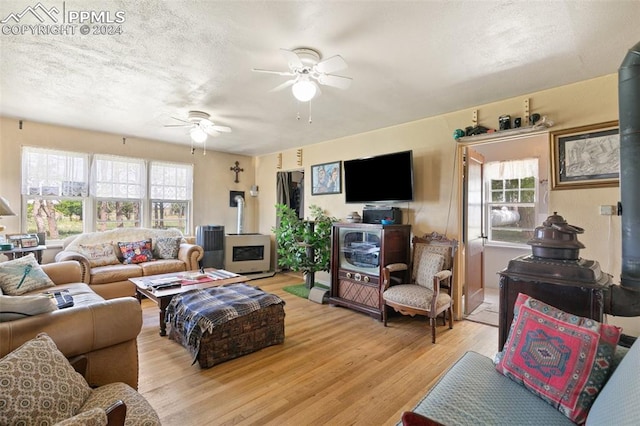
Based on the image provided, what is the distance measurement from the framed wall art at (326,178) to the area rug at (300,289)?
5.14 ft

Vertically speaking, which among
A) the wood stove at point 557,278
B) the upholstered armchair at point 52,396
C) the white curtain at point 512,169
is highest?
the white curtain at point 512,169

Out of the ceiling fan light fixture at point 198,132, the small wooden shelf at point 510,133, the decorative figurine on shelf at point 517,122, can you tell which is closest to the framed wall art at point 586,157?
the small wooden shelf at point 510,133

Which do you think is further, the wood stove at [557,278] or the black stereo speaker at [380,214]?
the black stereo speaker at [380,214]

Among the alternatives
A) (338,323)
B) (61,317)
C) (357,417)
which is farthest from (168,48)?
(338,323)

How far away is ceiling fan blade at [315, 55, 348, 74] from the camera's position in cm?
199

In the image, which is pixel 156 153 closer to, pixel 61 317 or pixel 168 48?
pixel 168 48

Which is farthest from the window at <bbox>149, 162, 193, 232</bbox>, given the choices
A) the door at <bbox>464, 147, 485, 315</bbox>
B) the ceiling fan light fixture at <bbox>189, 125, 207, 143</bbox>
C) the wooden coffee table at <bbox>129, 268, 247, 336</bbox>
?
the door at <bbox>464, 147, 485, 315</bbox>

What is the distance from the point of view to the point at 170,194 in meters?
5.42

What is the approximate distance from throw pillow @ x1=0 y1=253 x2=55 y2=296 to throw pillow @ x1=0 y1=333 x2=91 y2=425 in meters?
2.07

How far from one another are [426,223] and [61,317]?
3.52 m

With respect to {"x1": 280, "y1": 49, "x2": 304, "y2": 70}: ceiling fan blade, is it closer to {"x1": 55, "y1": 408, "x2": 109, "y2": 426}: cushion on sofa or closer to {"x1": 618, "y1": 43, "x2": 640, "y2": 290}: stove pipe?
{"x1": 618, "y1": 43, "x2": 640, "y2": 290}: stove pipe

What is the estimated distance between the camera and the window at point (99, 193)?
420 cm

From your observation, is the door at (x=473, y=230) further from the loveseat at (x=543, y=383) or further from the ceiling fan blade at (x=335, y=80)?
the loveseat at (x=543, y=383)

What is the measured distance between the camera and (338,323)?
3.33 meters
